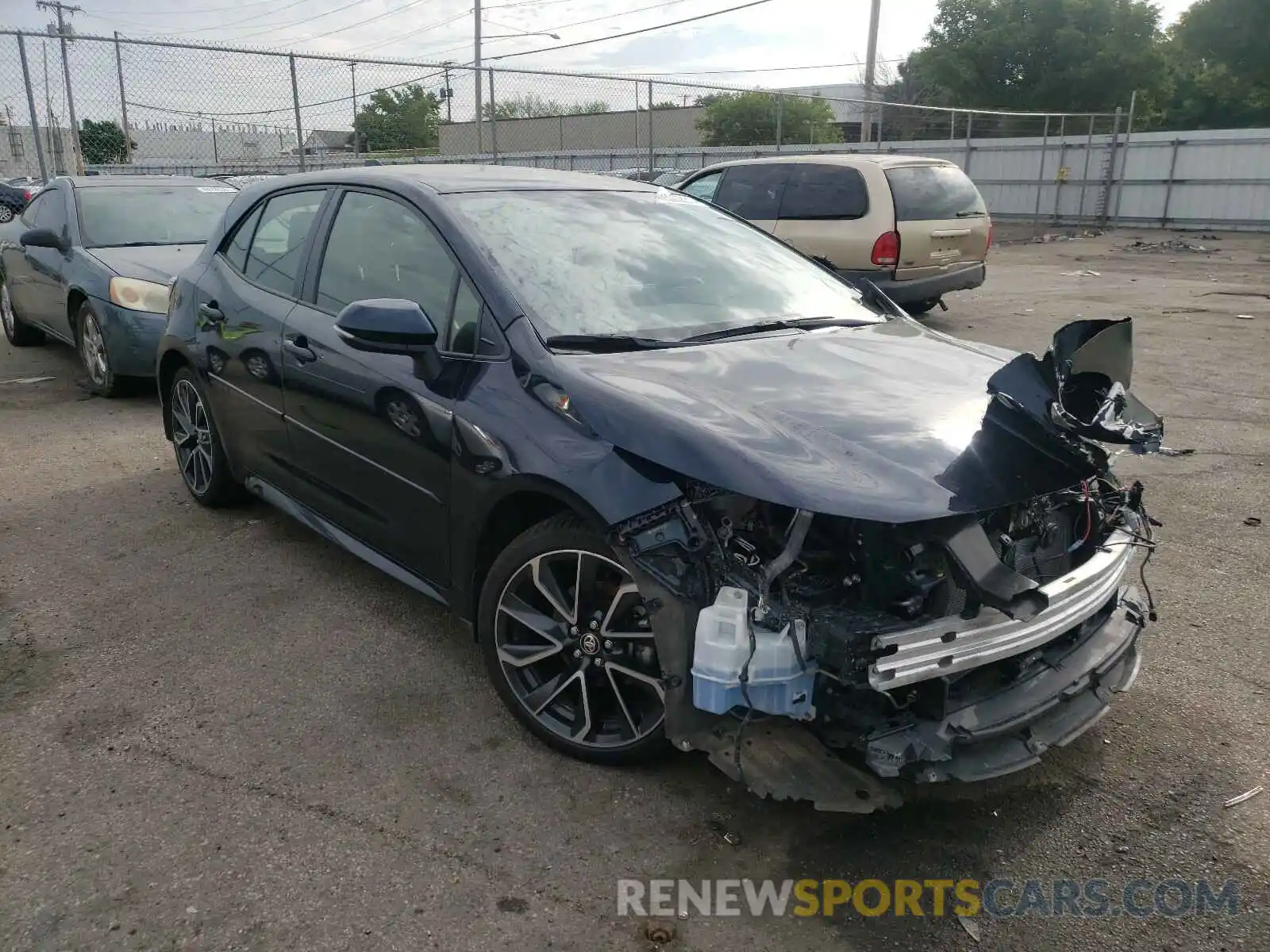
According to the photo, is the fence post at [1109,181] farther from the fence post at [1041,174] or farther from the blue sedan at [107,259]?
the blue sedan at [107,259]

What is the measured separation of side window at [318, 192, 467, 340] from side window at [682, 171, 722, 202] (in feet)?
27.8

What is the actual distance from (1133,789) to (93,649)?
364 centimetres

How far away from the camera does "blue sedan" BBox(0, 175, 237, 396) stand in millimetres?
7312

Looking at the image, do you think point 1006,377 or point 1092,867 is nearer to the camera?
point 1092,867

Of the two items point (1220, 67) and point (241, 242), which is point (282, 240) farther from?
point (1220, 67)

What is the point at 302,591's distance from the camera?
13.9 ft

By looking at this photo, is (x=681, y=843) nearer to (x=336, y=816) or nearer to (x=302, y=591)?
(x=336, y=816)

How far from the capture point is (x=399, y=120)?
17.1m

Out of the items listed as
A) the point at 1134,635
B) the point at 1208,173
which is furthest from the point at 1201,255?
the point at 1134,635

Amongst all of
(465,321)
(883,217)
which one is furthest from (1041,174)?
(465,321)

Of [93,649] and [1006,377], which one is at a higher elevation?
[1006,377]

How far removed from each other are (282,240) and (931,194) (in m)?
8.00

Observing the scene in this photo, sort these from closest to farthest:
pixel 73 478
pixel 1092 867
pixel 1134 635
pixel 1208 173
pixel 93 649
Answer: pixel 1092 867
pixel 1134 635
pixel 93 649
pixel 73 478
pixel 1208 173

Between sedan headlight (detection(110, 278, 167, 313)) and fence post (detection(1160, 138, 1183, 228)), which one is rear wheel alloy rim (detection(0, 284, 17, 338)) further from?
fence post (detection(1160, 138, 1183, 228))
